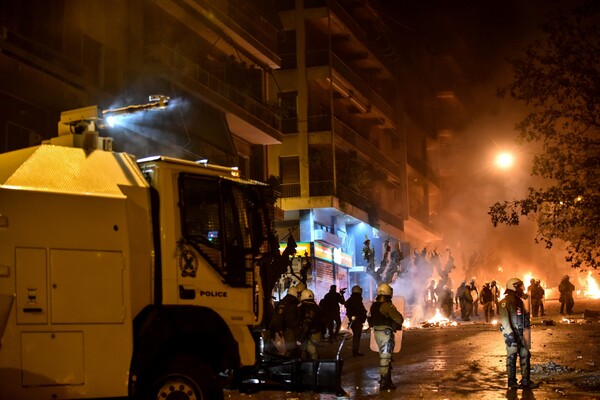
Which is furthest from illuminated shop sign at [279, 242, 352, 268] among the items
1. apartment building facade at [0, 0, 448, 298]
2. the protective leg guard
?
the protective leg guard

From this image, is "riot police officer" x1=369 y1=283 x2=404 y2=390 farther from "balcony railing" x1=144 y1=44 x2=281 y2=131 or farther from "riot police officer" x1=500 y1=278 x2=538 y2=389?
"balcony railing" x1=144 y1=44 x2=281 y2=131

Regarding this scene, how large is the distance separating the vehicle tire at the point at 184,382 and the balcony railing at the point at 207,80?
645 inches

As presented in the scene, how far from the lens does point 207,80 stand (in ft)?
A: 92.5

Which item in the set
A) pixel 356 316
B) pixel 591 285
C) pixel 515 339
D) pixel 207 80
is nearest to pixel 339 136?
pixel 207 80

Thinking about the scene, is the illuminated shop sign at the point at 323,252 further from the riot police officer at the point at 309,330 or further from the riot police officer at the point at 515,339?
the riot police officer at the point at 515,339

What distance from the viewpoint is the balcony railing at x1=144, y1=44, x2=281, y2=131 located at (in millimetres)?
24844

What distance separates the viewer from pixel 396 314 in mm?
14406

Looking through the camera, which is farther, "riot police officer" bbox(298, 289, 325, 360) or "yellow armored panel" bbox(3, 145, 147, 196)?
"riot police officer" bbox(298, 289, 325, 360)

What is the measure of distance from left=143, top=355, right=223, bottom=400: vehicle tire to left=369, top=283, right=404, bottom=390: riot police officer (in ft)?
17.2

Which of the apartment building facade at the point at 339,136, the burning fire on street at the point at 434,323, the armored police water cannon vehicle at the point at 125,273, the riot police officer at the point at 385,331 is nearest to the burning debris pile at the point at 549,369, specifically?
the riot police officer at the point at 385,331

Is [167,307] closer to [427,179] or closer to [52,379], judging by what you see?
[52,379]

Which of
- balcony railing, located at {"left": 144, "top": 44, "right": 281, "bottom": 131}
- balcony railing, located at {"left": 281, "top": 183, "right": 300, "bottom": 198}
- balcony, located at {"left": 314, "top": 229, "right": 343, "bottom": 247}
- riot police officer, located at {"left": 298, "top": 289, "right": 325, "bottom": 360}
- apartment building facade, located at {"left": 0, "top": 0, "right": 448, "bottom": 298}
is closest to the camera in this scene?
riot police officer, located at {"left": 298, "top": 289, "right": 325, "bottom": 360}

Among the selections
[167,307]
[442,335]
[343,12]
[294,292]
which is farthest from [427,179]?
[167,307]

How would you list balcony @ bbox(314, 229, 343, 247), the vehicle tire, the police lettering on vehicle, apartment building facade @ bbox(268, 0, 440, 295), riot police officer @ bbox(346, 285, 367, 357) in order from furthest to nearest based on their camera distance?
apartment building facade @ bbox(268, 0, 440, 295), balcony @ bbox(314, 229, 343, 247), riot police officer @ bbox(346, 285, 367, 357), the police lettering on vehicle, the vehicle tire
